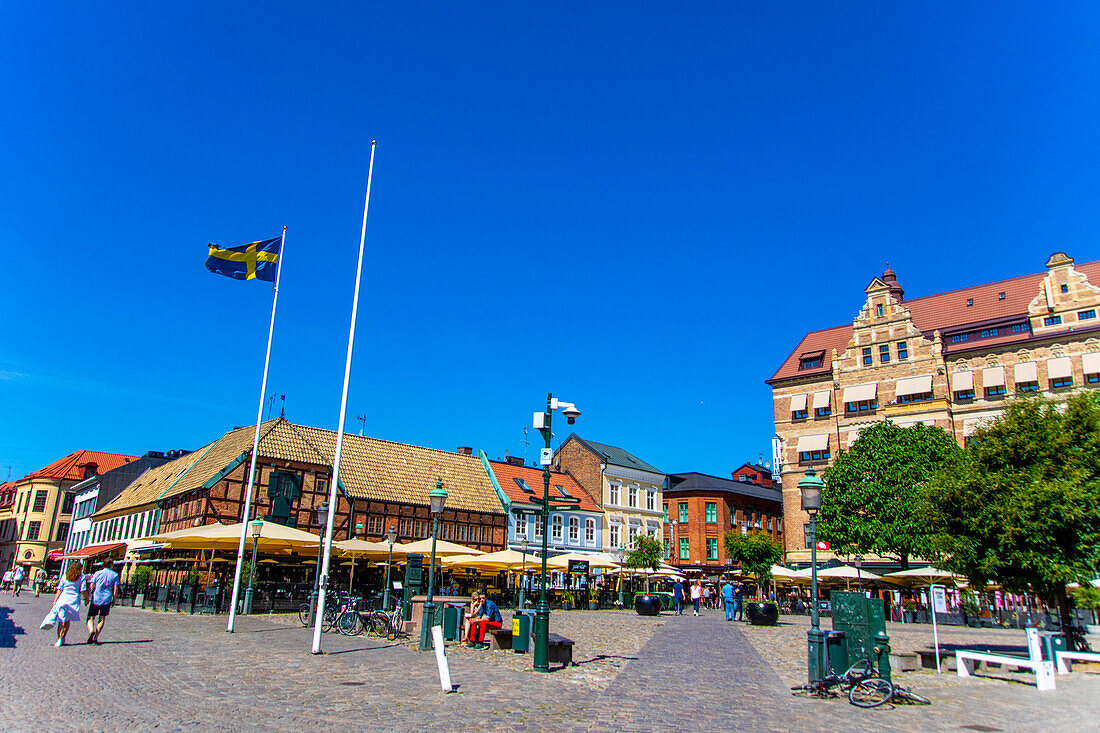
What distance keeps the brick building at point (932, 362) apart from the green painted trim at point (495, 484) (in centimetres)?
1964

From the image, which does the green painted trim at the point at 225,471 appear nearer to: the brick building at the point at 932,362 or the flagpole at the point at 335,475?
the flagpole at the point at 335,475

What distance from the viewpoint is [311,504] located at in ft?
136

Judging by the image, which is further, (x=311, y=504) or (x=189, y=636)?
(x=311, y=504)

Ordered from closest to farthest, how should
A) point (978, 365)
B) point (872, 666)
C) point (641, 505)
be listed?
point (872, 666)
point (978, 365)
point (641, 505)

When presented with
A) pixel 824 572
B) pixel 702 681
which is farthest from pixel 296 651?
pixel 824 572

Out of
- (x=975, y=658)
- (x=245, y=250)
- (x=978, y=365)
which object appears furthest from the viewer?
(x=978, y=365)

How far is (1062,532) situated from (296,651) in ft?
54.7

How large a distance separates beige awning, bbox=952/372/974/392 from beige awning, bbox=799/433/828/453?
871cm

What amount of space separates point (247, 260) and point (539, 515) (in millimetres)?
33636

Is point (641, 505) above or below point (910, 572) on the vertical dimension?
above

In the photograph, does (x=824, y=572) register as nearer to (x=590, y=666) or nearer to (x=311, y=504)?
(x=590, y=666)

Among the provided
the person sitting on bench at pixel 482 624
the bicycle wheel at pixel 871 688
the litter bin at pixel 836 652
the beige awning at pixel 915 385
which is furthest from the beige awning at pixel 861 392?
the bicycle wheel at pixel 871 688

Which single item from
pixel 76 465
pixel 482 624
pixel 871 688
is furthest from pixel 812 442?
pixel 76 465

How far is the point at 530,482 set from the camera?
56969 mm
